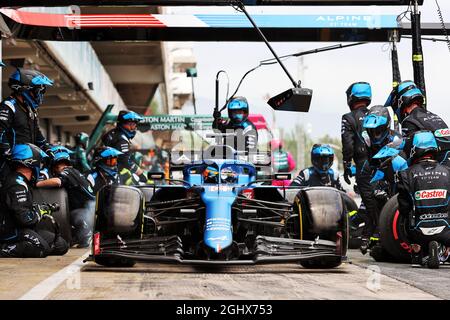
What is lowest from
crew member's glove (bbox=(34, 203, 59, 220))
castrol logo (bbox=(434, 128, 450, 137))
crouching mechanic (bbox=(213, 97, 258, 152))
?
crew member's glove (bbox=(34, 203, 59, 220))

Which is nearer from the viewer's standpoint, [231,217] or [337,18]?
[231,217]

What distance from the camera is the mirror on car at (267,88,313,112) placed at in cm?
1012

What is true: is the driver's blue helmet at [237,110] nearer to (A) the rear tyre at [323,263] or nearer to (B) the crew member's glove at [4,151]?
(B) the crew member's glove at [4,151]

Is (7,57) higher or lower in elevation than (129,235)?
higher

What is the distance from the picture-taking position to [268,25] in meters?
14.5

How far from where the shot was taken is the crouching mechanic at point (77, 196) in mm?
13383

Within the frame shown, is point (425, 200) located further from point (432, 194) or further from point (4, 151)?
point (4, 151)

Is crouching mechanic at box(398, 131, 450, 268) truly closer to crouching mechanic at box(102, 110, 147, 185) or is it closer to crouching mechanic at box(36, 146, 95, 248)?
crouching mechanic at box(36, 146, 95, 248)

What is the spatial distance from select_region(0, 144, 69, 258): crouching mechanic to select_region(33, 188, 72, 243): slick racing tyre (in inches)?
19.2

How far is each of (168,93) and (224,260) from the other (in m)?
42.9

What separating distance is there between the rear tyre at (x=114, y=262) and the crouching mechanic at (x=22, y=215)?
81.4 inches

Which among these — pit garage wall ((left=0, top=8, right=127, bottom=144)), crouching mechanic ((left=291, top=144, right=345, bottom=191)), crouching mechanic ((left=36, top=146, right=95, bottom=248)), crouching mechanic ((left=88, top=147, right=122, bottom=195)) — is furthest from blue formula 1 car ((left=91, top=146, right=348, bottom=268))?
pit garage wall ((left=0, top=8, right=127, bottom=144))
